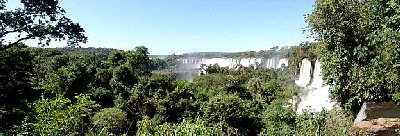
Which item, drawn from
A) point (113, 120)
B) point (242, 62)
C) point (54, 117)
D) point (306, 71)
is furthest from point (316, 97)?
point (242, 62)

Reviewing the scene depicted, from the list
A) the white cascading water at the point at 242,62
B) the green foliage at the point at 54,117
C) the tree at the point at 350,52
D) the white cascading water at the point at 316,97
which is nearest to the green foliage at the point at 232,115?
the white cascading water at the point at 316,97

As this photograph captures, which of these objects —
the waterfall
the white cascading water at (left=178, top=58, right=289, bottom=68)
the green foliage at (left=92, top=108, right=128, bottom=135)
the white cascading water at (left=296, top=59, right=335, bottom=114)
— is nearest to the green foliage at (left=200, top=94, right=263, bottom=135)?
the white cascading water at (left=296, top=59, right=335, bottom=114)

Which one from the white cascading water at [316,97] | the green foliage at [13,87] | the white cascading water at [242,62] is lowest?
the white cascading water at [242,62]

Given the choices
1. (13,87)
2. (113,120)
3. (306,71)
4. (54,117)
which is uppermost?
(54,117)

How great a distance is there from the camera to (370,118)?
9336 millimetres

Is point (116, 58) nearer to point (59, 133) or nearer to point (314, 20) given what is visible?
point (314, 20)

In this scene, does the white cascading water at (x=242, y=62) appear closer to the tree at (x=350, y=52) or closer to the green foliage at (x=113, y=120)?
the green foliage at (x=113, y=120)

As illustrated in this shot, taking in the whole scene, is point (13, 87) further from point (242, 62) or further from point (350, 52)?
point (242, 62)

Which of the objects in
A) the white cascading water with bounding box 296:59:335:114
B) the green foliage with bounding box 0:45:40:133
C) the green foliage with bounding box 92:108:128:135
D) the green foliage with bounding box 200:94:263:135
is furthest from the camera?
the green foliage with bounding box 92:108:128:135

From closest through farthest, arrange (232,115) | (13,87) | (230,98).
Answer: (13,87) < (232,115) < (230,98)

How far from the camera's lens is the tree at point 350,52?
9.43 metres

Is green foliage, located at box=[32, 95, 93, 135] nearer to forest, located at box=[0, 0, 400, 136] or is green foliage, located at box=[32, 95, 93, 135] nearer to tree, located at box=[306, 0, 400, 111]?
forest, located at box=[0, 0, 400, 136]

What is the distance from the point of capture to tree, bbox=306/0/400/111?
30.9ft

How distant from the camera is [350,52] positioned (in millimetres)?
10328
